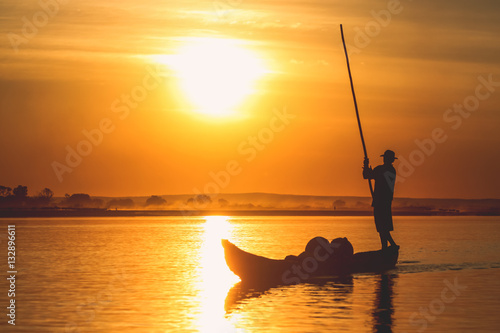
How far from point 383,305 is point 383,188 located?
8684 millimetres

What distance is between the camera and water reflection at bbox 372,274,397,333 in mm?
19984

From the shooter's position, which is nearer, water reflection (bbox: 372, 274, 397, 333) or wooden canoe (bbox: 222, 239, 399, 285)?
water reflection (bbox: 372, 274, 397, 333)

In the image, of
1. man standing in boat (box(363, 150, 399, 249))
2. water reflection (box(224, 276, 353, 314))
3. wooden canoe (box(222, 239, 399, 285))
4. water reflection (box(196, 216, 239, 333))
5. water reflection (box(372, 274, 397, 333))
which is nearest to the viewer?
water reflection (box(372, 274, 397, 333))

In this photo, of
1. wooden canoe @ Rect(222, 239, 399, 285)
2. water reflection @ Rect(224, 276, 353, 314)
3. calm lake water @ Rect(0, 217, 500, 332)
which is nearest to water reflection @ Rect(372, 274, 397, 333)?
calm lake water @ Rect(0, 217, 500, 332)

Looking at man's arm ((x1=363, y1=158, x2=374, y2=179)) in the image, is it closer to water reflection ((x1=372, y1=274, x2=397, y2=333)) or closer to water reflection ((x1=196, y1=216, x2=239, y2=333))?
water reflection ((x1=372, y1=274, x2=397, y2=333))

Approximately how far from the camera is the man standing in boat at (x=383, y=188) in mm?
31359

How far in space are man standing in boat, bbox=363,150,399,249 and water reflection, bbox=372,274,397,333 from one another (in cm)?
207

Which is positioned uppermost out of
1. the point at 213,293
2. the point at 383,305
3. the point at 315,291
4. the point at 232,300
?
the point at 213,293

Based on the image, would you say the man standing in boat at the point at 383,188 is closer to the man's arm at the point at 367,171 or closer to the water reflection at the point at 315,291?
the man's arm at the point at 367,171

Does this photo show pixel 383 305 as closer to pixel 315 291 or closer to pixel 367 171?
pixel 315 291

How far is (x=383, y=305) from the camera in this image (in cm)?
2377

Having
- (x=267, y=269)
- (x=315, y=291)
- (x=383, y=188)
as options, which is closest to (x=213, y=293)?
(x=267, y=269)

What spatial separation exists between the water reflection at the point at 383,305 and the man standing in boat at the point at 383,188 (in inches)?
81.6

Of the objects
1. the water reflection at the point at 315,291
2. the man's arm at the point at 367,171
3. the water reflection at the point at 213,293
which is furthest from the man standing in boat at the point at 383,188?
the water reflection at the point at 213,293
